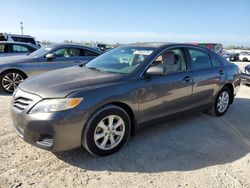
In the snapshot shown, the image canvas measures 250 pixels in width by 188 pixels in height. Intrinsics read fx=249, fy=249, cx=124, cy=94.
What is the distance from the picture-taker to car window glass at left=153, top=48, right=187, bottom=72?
4.05 metres

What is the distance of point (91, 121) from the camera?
315cm

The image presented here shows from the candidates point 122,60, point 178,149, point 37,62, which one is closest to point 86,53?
point 37,62

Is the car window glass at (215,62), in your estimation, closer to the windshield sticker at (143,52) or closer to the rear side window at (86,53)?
the windshield sticker at (143,52)

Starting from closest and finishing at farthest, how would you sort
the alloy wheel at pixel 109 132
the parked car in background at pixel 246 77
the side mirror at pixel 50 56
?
1. the alloy wheel at pixel 109 132
2. the side mirror at pixel 50 56
3. the parked car in background at pixel 246 77

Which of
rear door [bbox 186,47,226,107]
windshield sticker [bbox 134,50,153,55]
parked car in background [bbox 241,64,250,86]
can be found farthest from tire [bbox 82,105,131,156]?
parked car in background [bbox 241,64,250,86]

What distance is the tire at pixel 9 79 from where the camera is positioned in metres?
6.82

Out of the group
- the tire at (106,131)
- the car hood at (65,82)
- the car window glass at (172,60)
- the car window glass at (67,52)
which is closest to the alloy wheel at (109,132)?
the tire at (106,131)

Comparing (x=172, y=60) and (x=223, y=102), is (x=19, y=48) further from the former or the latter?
(x=223, y=102)

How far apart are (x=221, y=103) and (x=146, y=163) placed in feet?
9.06

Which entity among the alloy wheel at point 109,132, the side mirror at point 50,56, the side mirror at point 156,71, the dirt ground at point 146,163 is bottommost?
the dirt ground at point 146,163

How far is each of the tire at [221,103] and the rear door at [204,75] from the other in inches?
9.8

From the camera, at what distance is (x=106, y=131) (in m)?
3.36

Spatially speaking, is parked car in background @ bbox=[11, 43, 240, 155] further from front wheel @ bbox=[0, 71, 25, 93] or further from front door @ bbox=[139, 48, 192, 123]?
front wheel @ bbox=[0, 71, 25, 93]

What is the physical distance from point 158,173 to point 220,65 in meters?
3.02
